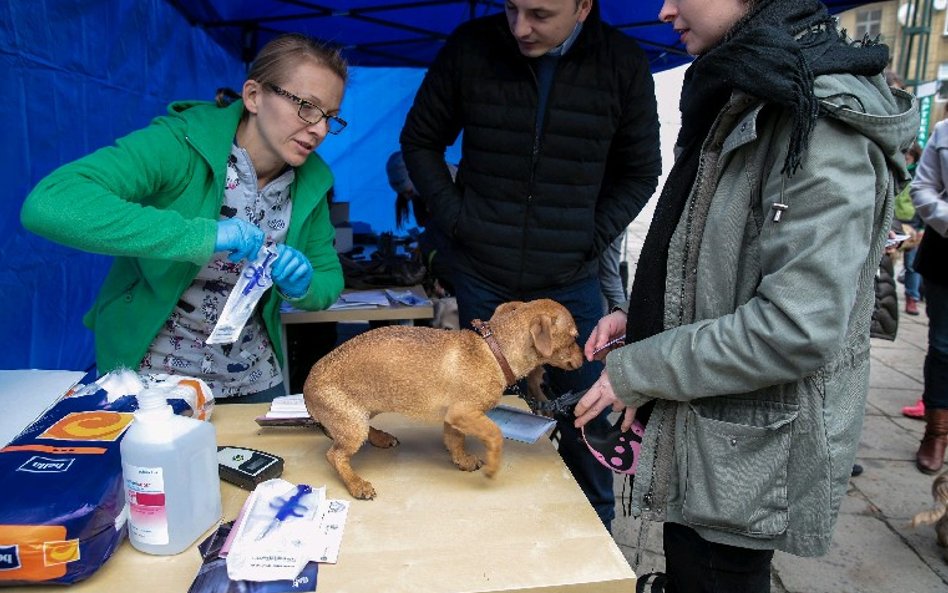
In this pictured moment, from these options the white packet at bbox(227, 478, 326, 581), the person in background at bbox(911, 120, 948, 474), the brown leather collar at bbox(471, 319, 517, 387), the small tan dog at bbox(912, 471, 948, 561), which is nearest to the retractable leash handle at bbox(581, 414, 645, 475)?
the brown leather collar at bbox(471, 319, 517, 387)

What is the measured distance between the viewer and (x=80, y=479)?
41.1 inches

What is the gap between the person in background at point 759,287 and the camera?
1.02m

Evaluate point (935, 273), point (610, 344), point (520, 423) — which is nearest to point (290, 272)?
point (520, 423)

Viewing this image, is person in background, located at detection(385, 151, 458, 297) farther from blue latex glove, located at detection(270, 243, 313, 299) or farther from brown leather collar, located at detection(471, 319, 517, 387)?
brown leather collar, located at detection(471, 319, 517, 387)

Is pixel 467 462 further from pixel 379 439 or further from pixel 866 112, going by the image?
→ pixel 866 112

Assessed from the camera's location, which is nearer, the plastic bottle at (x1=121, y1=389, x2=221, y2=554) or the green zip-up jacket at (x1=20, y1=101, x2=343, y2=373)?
the plastic bottle at (x1=121, y1=389, x2=221, y2=554)

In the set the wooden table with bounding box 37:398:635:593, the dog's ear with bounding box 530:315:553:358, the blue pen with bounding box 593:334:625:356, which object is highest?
the dog's ear with bounding box 530:315:553:358

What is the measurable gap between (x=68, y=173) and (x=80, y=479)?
67 centimetres

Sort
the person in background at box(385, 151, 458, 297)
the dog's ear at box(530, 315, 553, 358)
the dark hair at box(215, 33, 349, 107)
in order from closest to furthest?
the dog's ear at box(530, 315, 553, 358)
the dark hair at box(215, 33, 349, 107)
the person in background at box(385, 151, 458, 297)

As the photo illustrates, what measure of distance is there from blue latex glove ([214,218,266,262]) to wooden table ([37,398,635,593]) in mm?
451

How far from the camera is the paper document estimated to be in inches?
59.0

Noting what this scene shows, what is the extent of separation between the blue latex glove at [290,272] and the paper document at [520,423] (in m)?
0.57

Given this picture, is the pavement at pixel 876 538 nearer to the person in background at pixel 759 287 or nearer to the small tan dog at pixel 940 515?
the small tan dog at pixel 940 515

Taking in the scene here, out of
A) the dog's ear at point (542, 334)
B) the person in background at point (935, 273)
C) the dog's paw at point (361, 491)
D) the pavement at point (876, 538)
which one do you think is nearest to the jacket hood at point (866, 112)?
the dog's ear at point (542, 334)
